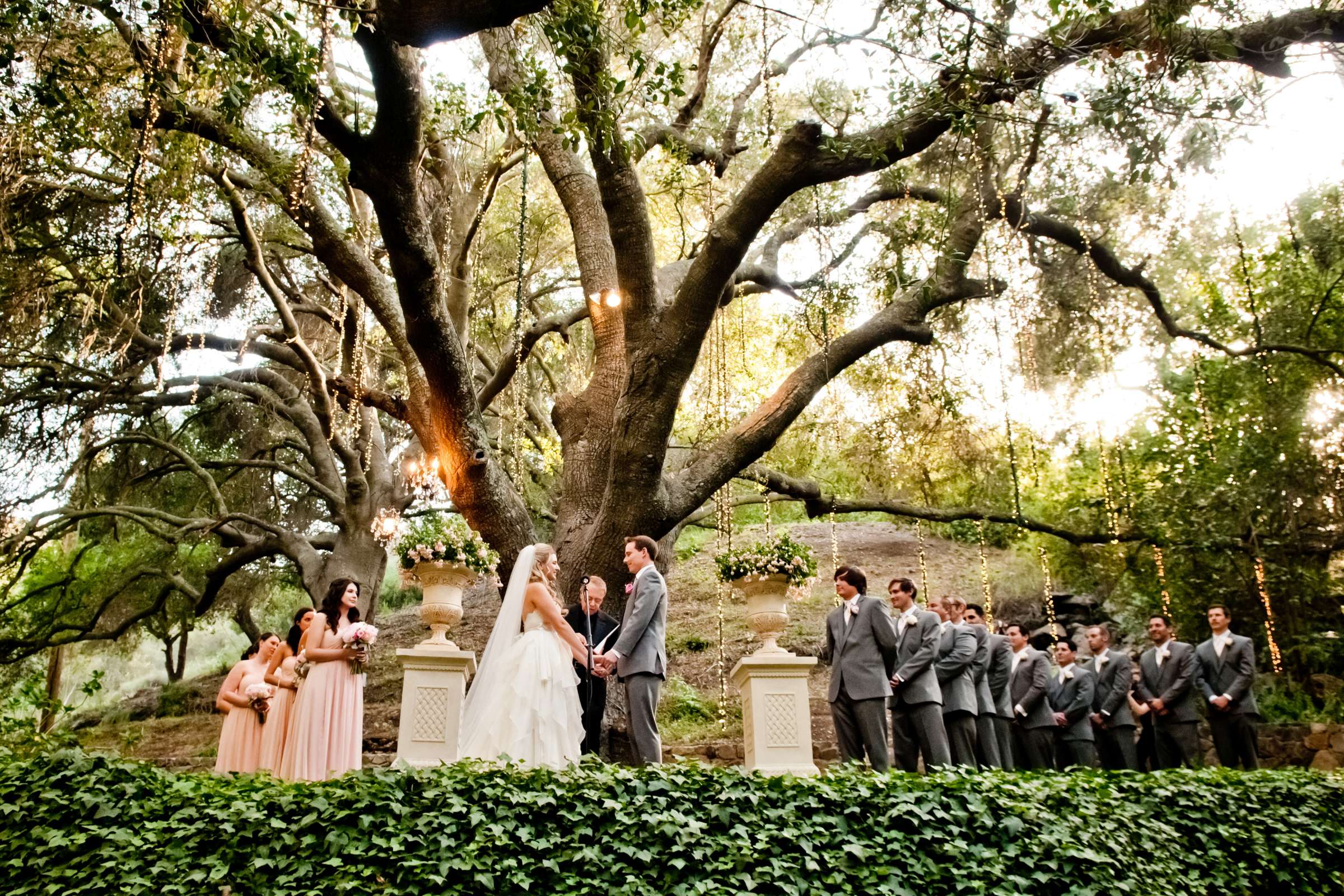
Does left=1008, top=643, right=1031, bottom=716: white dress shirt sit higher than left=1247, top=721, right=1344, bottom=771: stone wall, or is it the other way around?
left=1008, top=643, right=1031, bottom=716: white dress shirt

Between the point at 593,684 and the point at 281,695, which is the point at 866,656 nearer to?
the point at 593,684

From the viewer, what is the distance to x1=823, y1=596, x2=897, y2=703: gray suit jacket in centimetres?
636

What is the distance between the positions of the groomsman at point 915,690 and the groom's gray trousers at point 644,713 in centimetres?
179

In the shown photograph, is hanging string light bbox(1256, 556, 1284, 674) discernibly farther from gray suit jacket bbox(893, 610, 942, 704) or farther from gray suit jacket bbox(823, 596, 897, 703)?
gray suit jacket bbox(823, 596, 897, 703)

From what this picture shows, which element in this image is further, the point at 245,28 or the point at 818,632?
the point at 818,632

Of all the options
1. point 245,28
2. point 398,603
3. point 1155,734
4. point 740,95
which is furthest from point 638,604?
point 398,603

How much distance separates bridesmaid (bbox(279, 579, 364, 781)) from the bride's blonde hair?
4.05 ft

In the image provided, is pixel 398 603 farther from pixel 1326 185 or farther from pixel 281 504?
pixel 1326 185

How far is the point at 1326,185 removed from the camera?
11.2 meters

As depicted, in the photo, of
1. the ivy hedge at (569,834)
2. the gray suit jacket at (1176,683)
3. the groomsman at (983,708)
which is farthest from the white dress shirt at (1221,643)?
the ivy hedge at (569,834)

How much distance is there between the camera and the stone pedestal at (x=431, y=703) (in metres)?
6.00

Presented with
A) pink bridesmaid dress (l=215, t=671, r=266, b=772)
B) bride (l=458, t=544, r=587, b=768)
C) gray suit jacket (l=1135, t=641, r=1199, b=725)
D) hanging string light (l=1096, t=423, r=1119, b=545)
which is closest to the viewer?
bride (l=458, t=544, r=587, b=768)

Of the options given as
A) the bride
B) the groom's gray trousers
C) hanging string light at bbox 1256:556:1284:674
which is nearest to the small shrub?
the bride

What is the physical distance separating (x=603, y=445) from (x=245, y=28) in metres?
4.38
